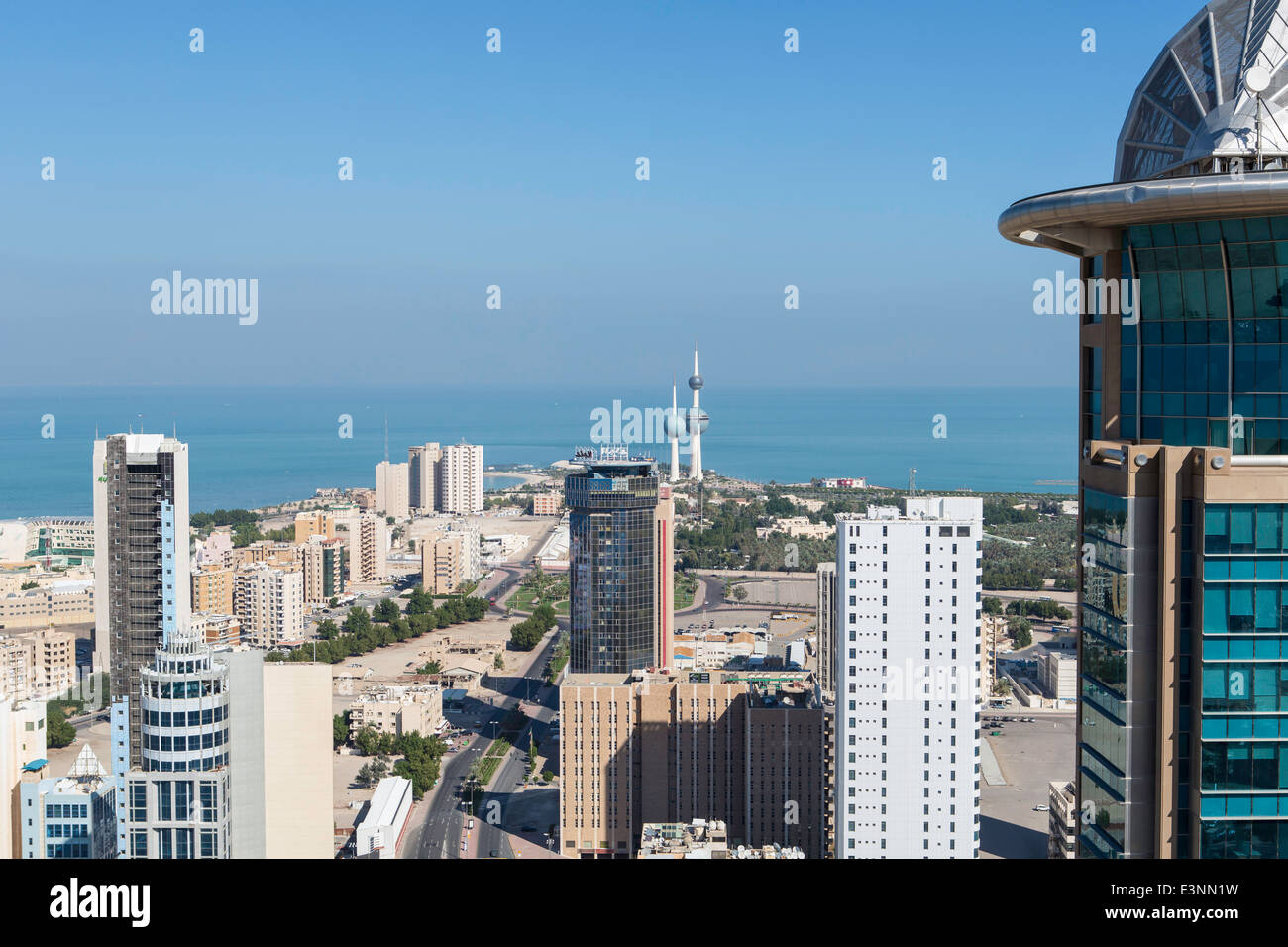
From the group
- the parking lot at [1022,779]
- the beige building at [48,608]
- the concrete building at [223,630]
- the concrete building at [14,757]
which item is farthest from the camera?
the beige building at [48,608]

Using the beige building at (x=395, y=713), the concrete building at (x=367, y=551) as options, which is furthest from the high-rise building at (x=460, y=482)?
the beige building at (x=395, y=713)

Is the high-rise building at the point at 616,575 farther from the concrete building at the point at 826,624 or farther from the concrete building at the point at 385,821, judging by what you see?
the concrete building at the point at 385,821

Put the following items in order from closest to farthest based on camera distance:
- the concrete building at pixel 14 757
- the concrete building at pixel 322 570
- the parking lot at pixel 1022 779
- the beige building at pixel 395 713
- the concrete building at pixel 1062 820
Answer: the concrete building at pixel 14 757 → the concrete building at pixel 1062 820 → the parking lot at pixel 1022 779 → the beige building at pixel 395 713 → the concrete building at pixel 322 570

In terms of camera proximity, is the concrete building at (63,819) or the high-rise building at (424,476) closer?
the concrete building at (63,819)

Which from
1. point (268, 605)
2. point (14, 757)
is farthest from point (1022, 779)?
point (268, 605)

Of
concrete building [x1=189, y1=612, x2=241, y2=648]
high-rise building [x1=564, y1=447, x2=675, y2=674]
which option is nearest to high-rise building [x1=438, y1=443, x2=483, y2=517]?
concrete building [x1=189, y1=612, x2=241, y2=648]

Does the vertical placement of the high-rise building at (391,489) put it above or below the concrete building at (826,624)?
above

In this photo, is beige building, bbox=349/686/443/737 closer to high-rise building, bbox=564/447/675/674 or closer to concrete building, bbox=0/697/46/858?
high-rise building, bbox=564/447/675/674

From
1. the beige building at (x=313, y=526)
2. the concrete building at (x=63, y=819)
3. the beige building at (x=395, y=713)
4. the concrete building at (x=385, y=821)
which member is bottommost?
the concrete building at (x=385, y=821)
